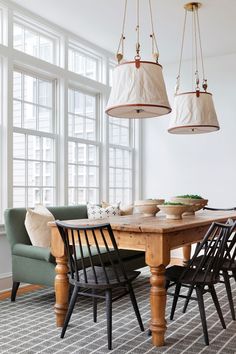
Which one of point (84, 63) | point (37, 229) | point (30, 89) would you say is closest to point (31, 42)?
point (30, 89)

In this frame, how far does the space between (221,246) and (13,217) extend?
2.12 meters

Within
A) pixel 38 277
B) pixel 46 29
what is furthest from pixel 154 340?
pixel 46 29

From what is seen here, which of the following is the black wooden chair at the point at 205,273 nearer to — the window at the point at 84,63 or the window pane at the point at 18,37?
the window pane at the point at 18,37

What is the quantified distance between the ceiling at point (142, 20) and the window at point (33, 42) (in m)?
0.24

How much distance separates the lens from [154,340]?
2.92 meters

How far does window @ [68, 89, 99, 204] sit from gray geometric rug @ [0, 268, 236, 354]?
2.14 meters

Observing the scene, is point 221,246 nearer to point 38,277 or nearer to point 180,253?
point 38,277

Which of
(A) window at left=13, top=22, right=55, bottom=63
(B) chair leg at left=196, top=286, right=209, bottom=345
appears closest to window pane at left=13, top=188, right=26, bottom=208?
(A) window at left=13, top=22, right=55, bottom=63

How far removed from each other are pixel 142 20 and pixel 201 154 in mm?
2411

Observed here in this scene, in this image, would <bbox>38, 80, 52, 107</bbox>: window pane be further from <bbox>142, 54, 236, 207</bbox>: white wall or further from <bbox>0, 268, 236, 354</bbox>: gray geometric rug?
<bbox>0, 268, 236, 354</bbox>: gray geometric rug

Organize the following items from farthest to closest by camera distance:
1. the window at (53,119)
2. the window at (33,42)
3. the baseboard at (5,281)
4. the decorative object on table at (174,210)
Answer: the window at (33,42), the window at (53,119), the baseboard at (5,281), the decorative object on table at (174,210)

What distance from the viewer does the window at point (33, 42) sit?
5045 millimetres

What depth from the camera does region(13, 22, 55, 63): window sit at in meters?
5.04

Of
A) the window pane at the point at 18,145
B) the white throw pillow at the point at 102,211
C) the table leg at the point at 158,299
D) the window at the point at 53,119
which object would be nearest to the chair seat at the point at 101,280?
the table leg at the point at 158,299
